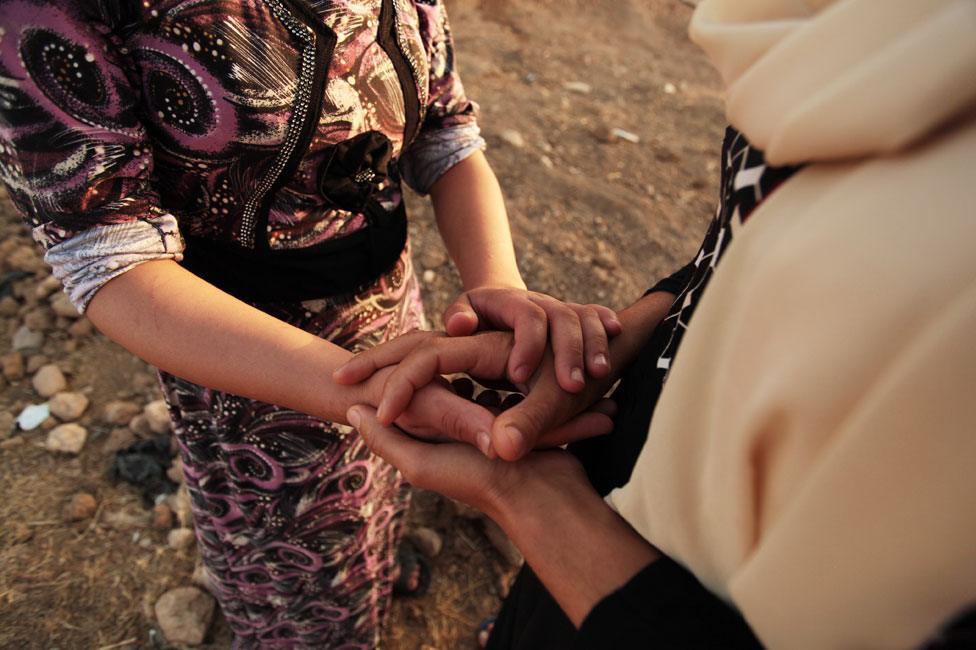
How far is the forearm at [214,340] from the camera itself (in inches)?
43.2

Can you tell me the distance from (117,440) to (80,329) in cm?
67

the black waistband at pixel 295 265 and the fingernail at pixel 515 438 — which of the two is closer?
the fingernail at pixel 515 438

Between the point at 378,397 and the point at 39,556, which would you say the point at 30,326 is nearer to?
the point at 39,556

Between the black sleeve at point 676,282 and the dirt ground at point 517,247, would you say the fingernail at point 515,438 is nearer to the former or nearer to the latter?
the black sleeve at point 676,282

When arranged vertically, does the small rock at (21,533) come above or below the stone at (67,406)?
below

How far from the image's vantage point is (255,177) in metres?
1.16

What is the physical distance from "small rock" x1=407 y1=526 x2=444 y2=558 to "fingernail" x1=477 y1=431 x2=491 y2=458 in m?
1.63

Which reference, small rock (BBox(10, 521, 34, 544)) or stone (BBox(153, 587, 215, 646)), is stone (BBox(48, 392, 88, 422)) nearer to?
small rock (BBox(10, 521, 34, 544))

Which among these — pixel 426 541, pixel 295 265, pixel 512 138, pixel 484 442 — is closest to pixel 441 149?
pixel 295 265

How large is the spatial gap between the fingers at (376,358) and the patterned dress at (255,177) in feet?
0.89

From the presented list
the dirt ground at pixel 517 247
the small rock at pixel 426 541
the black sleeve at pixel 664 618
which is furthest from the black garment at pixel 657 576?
the dirt ground at pixel 517 247

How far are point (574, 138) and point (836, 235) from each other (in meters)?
4.39

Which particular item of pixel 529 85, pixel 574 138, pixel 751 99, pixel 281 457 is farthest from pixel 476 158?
pixel 529 85

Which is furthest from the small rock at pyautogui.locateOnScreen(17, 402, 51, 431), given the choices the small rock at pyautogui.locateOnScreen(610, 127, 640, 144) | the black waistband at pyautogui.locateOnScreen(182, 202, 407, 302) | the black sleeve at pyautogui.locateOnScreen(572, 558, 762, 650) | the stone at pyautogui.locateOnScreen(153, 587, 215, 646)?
the small rock at pyautogui.locateOnScreen(610, 127, 640, 144)
